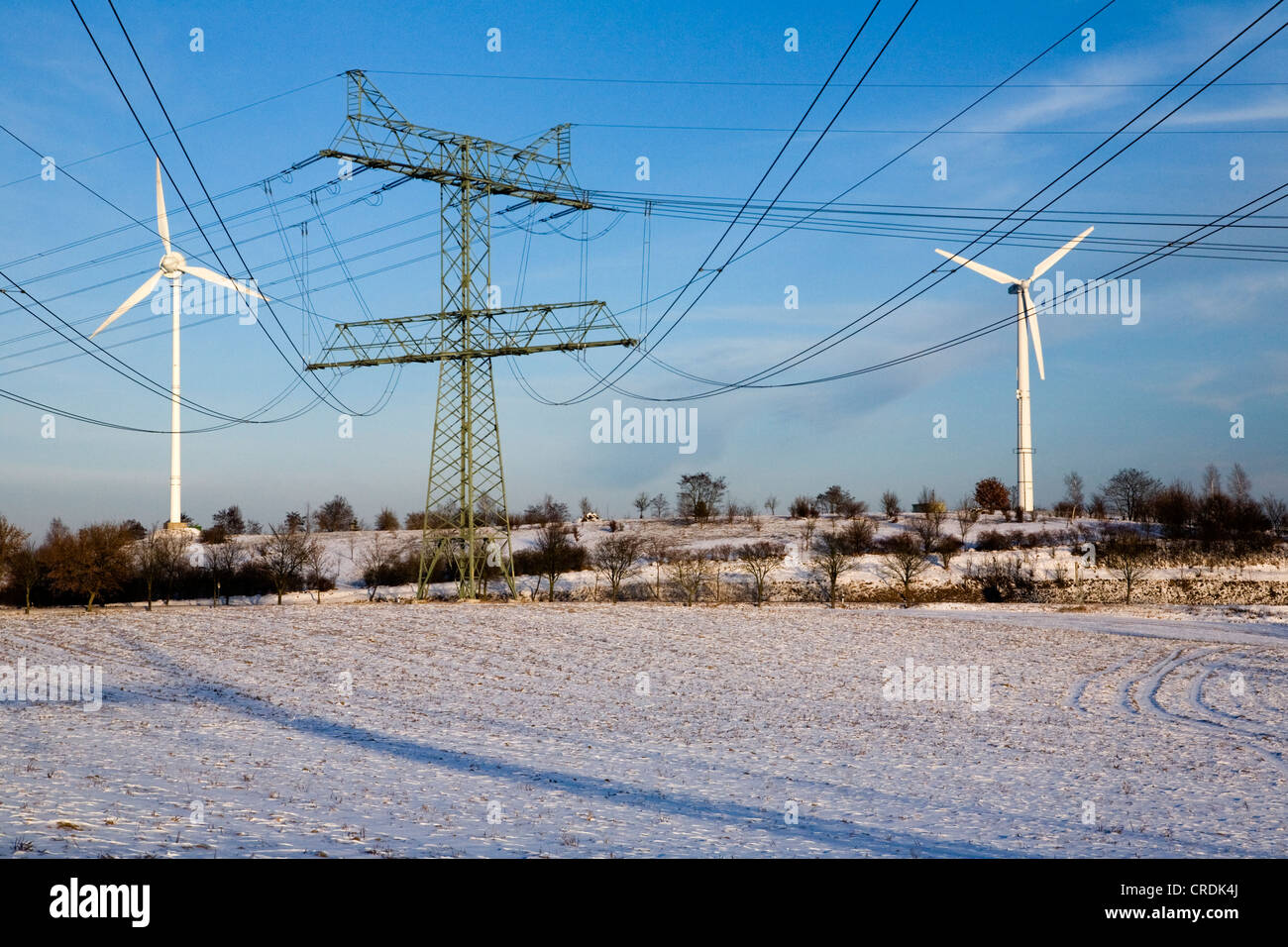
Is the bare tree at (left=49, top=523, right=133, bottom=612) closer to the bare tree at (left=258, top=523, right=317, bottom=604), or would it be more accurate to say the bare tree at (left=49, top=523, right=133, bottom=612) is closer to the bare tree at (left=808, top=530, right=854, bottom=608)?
the bare tree at (left=258, top=523, right=317, bottom=604)

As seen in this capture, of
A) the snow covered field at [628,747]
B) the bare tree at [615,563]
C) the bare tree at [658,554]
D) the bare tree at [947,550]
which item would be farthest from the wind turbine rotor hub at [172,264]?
the bare tree at [947,550]

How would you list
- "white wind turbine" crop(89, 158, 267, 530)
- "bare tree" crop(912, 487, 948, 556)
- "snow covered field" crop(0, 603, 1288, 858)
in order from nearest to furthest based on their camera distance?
"snow covered field" crop(0, 603, 1288, 858), "white wind turbine" crop(89, 158, 267, 530), "bare tree" crop(912, 487, 948, 556)

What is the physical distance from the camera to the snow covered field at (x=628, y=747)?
1295 centimetres

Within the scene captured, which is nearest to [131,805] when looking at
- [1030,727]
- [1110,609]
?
[1030,727]

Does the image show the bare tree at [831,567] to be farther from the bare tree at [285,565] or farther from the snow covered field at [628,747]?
the bare tree at [285,565]

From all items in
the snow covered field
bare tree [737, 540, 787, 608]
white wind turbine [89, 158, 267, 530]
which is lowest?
the snow covered field

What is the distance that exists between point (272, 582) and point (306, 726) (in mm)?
53481

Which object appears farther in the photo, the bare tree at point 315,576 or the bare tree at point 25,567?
the bare tree at point 315,576

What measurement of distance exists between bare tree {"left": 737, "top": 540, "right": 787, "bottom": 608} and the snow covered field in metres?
22.9

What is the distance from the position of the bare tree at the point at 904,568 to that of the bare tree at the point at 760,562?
26.4 ft

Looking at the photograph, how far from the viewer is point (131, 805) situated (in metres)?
13.0

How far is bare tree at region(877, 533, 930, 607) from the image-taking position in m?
67.8

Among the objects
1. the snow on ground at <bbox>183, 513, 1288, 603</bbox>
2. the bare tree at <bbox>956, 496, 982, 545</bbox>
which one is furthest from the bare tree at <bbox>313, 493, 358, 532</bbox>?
the bare tree at <bbox>956, 496, 982, 545</bbox>

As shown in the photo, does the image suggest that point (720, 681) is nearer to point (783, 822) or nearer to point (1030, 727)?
point (1030, 727)
